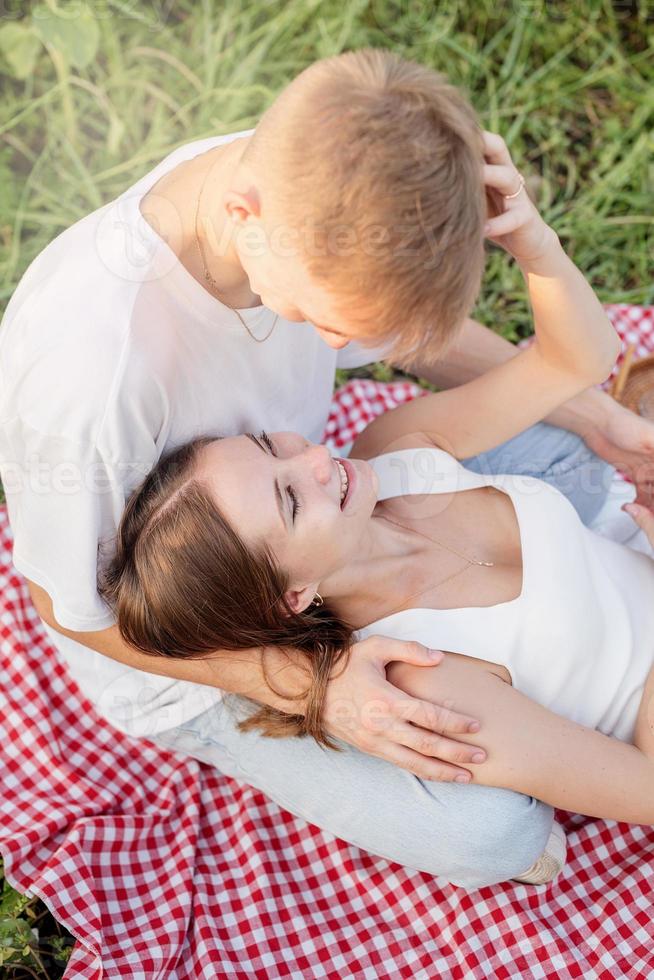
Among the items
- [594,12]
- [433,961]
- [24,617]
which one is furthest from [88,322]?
[594,12]

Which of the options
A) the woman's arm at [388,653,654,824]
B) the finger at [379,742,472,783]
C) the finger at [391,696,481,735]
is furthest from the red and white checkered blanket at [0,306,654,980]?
the finger at [391,696,481,735]

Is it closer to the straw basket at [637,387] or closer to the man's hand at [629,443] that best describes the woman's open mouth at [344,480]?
the man's hand at [629,443]

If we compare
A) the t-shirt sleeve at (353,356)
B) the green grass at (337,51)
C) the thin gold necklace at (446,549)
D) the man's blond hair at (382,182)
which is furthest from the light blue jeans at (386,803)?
the green grass at (337,51)

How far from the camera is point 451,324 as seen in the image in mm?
1555

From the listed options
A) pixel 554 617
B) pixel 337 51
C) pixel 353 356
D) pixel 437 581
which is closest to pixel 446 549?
pixel 437 581

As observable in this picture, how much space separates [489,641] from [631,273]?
2.06 m

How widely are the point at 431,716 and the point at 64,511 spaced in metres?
0.84

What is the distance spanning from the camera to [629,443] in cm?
258

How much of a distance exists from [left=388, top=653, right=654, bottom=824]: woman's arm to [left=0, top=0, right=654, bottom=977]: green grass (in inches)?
72.9

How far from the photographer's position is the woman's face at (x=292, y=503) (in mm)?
1890

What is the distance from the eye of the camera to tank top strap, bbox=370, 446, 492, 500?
229cm

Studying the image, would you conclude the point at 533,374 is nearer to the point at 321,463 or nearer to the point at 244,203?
the point at 321,463

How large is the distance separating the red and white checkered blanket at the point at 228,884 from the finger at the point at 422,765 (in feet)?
1.67

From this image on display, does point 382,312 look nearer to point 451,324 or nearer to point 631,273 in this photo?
point 451,324
